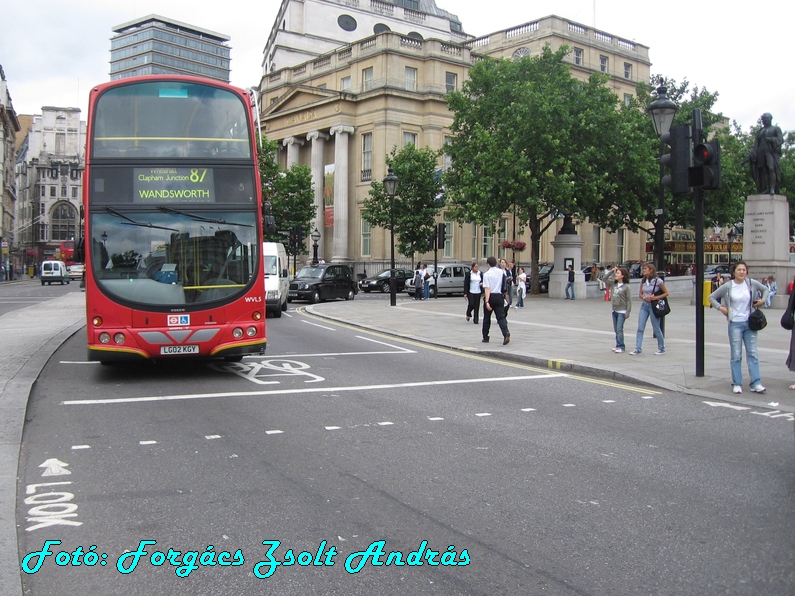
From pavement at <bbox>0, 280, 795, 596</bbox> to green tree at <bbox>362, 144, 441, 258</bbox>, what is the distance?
69.3 ft

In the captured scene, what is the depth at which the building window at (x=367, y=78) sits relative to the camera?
55281 millimetres

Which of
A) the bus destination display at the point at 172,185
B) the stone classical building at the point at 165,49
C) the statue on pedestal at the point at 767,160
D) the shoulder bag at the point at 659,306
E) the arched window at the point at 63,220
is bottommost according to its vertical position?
the shoulder bag at the point at 659,306

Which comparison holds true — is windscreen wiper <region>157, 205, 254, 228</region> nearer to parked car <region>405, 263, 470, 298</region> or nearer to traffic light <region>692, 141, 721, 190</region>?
traffic light <region>692, 141, 721, 190</region>

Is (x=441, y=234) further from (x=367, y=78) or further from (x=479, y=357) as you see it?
(x=367, y=78)

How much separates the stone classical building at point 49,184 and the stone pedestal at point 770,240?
118 metres

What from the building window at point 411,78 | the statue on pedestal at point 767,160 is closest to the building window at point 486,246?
the building window at point 411,78

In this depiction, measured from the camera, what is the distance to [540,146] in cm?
3509

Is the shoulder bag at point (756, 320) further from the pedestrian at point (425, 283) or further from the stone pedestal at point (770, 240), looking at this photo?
the pedestrian at point (425, 283)

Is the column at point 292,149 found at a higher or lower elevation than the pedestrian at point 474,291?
higher

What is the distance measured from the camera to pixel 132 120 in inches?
410

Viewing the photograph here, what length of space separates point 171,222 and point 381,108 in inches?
1782

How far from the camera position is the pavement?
24.1 feet

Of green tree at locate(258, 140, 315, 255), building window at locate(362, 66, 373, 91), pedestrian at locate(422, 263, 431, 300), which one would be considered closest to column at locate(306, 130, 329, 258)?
green tree at locate(258, 140, 315, 255)

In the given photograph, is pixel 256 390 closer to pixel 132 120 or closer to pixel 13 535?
pixel 132 120
